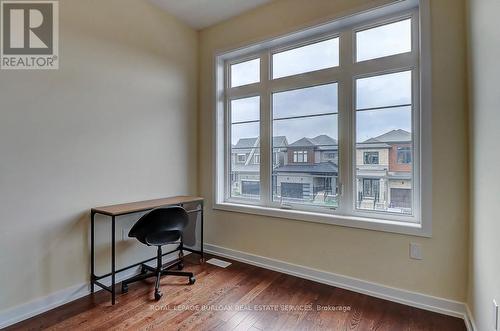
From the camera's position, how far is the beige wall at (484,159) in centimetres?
133

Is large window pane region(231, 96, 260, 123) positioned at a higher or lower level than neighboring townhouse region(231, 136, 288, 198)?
higher

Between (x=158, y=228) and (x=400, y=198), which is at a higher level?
(x=400, y=198)

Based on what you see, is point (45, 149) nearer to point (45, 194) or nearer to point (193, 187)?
point (45, 194)

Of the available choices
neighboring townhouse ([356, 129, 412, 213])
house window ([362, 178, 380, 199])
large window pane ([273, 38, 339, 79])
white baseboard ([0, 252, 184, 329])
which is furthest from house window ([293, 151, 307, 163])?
white baseboard ([0, 252, 184, 329])

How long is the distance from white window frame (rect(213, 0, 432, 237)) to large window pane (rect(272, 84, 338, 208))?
3.0 inches

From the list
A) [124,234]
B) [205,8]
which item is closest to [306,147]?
[205,8]

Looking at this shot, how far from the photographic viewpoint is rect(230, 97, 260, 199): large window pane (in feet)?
10.5

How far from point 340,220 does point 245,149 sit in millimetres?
1462

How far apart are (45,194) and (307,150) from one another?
2.45 meters

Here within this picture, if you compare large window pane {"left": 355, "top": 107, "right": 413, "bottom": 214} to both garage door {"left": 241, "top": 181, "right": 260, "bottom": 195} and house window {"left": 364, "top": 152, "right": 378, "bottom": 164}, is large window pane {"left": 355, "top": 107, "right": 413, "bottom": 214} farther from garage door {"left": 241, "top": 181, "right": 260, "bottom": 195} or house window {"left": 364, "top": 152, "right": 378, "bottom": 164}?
garage door {"left": 241, "top": 181, "right": 260, "bottom": 195}

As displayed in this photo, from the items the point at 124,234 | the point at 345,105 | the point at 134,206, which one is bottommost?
the point at 124,234

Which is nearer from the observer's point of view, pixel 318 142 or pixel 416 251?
pixel 416 251

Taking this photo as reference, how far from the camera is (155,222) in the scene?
2.30m

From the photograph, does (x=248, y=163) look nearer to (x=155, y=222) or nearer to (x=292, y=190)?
(x=292, y=190)
